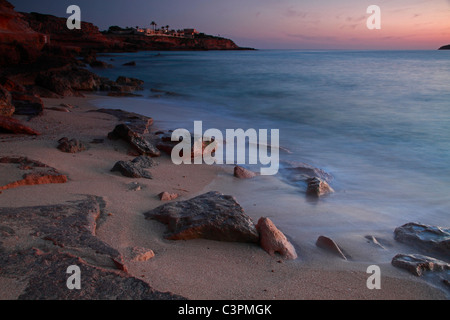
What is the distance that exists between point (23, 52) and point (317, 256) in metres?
14.9

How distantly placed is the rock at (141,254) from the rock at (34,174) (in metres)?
1.45

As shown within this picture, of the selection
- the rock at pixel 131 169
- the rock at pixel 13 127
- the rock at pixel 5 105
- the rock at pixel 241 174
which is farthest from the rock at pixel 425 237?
the rock at pixel 5 105

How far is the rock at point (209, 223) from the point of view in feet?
8.80

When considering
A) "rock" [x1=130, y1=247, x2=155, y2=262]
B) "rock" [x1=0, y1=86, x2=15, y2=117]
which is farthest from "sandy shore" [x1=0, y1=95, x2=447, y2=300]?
"rock" [x1=0, y1=86, x2=15, y2=117]

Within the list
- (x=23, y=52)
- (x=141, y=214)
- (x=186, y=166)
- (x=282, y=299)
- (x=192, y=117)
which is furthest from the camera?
(x=23, y=52)

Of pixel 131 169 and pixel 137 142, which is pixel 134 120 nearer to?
pixel 137 142

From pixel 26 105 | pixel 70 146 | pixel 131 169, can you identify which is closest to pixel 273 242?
pixel 131 169

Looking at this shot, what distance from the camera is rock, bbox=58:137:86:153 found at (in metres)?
4.54

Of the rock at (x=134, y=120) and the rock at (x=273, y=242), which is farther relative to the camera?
the rock at (x=134, y=120)

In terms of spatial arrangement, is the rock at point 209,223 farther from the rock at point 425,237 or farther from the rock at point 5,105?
the rock at point 5,105

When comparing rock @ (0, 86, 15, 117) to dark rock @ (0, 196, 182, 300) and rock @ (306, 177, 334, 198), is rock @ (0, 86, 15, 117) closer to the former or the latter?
dark rock @ (0, 196, 182, 300)

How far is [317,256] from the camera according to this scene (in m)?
2.77

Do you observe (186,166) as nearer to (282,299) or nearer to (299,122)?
(282,299)
